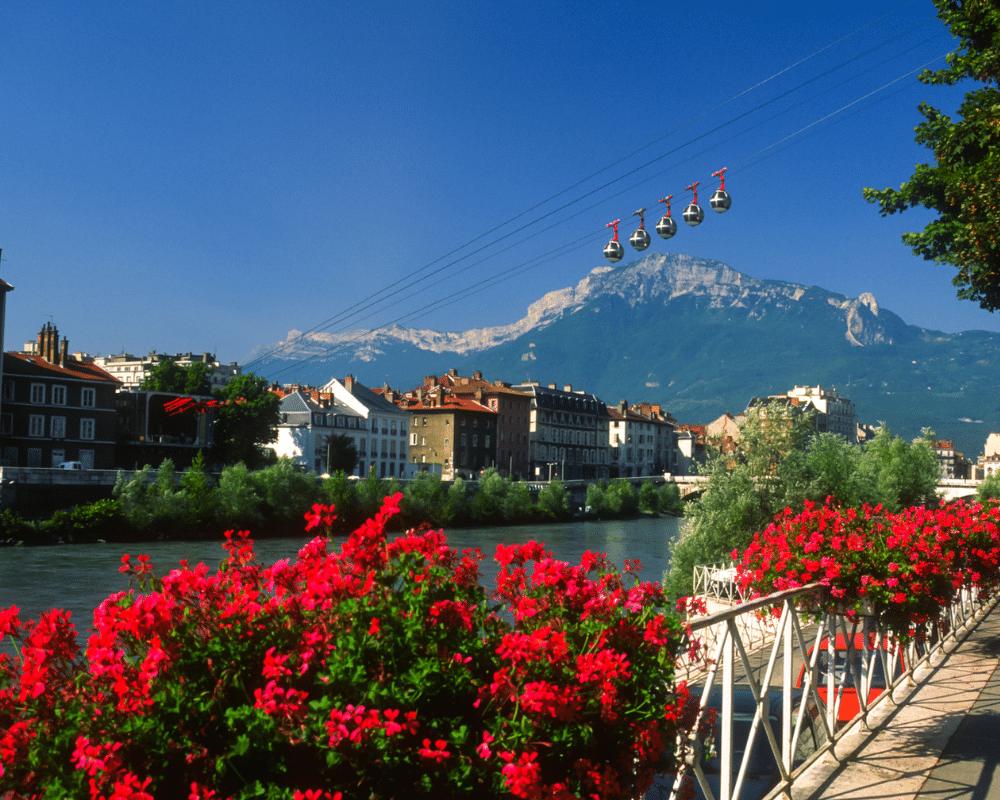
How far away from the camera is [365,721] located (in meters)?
2.38

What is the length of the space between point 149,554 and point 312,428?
69985 mm

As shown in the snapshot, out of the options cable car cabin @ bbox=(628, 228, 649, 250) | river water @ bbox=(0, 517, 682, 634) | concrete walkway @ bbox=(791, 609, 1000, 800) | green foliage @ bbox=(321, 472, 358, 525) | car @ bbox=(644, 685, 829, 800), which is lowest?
river water @ bbox=(0, 517, 682, 634)

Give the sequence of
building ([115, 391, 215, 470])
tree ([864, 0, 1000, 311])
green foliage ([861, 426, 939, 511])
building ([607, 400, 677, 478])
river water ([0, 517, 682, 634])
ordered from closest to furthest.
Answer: tree ([864, 0, 1000, 311]), river water ([0, 517, 682, 634]), green foliage ([861, 426, 939, 511]), building ([115, 391, 215, 470]), building ([607, 400, 677, 478])

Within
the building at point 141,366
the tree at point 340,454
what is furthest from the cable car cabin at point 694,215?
the building at point 141,366

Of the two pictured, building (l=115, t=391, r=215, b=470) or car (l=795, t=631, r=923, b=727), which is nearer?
car (l=795, t=631, r=923, b=727)

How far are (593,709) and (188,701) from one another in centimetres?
115

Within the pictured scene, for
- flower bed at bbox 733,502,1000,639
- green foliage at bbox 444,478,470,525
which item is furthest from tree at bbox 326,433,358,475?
flower bed at bbox 733,502,1000,639

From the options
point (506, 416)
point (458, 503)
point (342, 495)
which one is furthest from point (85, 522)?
point (506, 416)

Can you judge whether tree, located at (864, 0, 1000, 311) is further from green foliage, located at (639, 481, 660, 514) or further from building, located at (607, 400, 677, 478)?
building, located at (607, 400, 677, 478)

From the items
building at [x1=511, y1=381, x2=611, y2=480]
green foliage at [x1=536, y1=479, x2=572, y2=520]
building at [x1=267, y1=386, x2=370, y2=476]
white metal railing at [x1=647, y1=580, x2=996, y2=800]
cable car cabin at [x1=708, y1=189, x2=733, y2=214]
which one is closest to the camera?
white metal railing at [x1=647, y1=580, x2=996, y2=800]

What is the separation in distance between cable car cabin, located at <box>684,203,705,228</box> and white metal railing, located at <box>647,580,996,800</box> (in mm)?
7611

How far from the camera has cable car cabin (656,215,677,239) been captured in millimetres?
15961

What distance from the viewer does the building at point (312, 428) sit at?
298ft

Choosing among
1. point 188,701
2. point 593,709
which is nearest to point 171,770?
point 188,701
